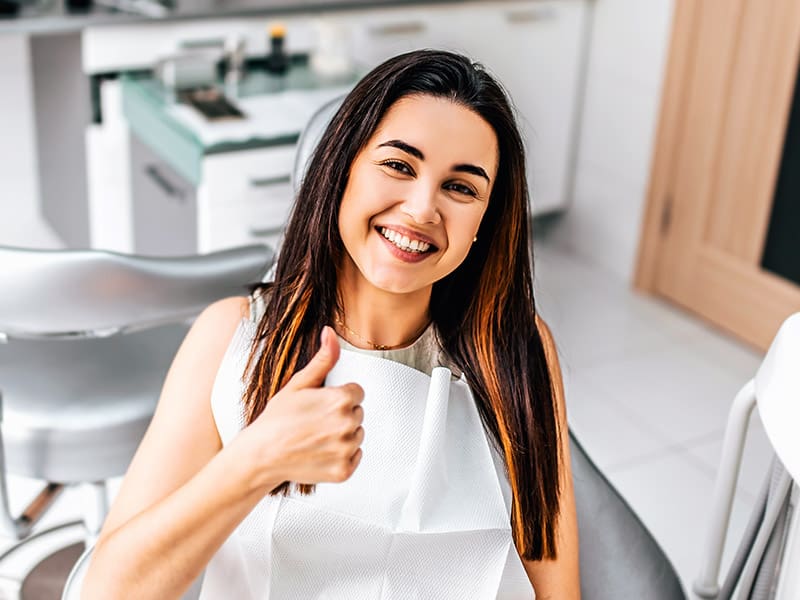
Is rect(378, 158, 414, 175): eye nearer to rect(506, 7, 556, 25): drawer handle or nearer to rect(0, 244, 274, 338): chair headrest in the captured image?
rect(0, 244, 274, 338): chair headrest

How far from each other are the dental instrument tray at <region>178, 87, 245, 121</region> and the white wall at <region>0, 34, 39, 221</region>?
807 mm

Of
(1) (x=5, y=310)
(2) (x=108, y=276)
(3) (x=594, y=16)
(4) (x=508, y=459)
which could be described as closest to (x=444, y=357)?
(4) (x=508, y=459)

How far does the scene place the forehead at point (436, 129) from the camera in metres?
1.04

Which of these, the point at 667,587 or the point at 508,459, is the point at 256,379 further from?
the point at 667,587

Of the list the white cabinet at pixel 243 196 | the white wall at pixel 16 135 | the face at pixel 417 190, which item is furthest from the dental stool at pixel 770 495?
the white wall at pixel 16 135

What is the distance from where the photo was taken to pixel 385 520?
42.4 inches

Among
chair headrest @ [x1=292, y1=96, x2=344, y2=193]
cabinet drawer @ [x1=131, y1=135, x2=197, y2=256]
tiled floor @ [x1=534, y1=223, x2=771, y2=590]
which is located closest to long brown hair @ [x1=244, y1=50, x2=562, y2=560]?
chair headrest @ [x1=292, y1=96, x2=344, y2=193]

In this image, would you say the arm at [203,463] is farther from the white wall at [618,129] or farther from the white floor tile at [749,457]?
the white wall at [618,129]

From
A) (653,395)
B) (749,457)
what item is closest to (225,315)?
(749,457)

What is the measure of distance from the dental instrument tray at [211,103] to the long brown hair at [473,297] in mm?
1159

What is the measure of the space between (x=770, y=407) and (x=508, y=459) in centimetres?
28

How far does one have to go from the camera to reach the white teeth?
105 cm

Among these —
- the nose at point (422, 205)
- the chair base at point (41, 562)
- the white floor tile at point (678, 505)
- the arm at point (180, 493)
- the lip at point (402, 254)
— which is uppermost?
the nose at point (422, 205)

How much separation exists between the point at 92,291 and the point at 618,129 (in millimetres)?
2246
